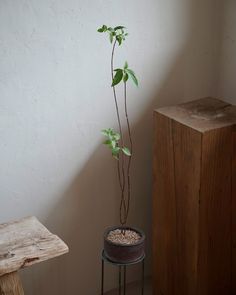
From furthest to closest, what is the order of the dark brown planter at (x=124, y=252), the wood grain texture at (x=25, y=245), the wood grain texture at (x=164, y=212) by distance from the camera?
the wood grain texture at (x=164, y=212), the dark brown planter at (x=124, y=252), the wood grain texture at (x=25, y=245)

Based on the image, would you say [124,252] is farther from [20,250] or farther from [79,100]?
[79,100]

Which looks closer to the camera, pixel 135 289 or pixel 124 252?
pixel 124 252

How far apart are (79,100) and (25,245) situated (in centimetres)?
57

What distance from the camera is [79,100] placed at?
1.73 metres

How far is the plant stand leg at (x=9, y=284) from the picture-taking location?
137cm

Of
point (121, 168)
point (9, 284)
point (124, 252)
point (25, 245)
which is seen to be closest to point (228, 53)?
point (121, 168)

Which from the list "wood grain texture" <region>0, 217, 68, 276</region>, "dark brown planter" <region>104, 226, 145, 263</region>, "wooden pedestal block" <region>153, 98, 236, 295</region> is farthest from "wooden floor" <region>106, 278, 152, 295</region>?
"wood grain texture" <region>0, 217, 68, 276</region>

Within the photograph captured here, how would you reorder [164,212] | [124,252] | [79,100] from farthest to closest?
[164,212] → [79,100] → [124,252]

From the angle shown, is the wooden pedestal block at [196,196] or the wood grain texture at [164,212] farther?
the wood grain texture at [164,212]

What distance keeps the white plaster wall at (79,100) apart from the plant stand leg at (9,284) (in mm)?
366

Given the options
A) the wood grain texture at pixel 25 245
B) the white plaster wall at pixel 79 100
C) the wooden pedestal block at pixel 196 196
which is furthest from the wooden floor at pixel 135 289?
the wood grain texture at pixel 25 245

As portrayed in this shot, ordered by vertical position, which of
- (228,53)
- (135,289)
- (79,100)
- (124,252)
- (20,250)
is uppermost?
(228,53)

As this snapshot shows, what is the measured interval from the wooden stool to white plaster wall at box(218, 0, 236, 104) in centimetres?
94

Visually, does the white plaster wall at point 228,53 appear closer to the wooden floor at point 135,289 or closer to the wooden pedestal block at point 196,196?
the wooden pedestal block at point 196,196
